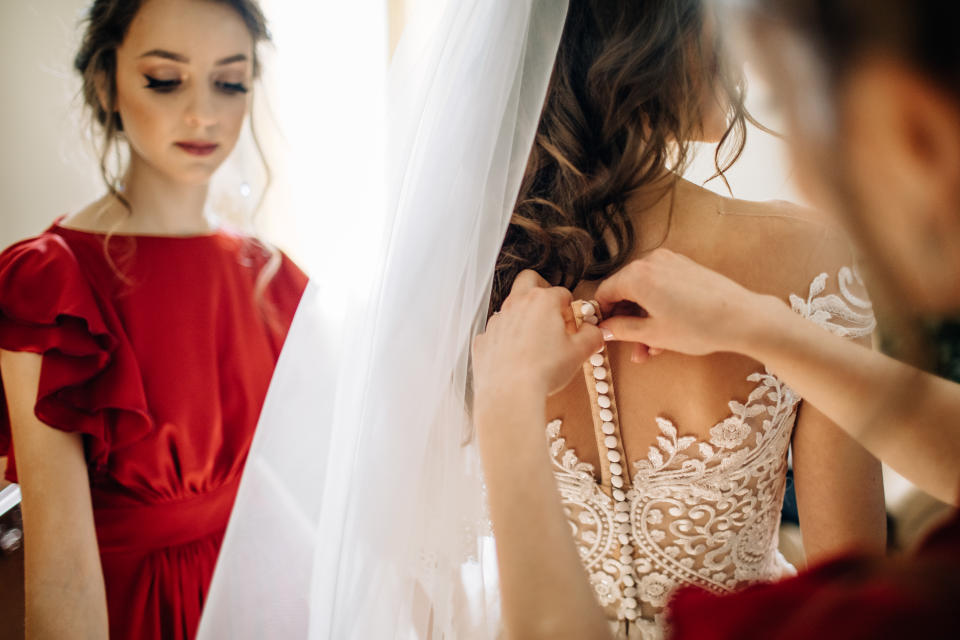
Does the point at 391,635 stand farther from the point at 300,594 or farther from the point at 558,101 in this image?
the point at 558,101

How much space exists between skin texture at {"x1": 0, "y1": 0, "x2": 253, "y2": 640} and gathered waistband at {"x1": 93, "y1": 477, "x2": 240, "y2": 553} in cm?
9

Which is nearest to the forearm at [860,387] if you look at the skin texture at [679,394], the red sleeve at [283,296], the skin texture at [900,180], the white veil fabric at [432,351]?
the skin texture at [679,394]

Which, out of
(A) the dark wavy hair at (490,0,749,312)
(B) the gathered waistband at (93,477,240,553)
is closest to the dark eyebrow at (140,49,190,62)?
(A) the dark wavy hair at (490,0,749,312)

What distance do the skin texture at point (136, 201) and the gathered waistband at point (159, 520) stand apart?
91 millimetres

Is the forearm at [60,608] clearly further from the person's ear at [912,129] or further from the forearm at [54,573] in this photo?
the person's ear at [912,129]

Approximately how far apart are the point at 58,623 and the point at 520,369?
2.13 feet

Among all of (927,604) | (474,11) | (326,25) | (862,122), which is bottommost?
(927,604)

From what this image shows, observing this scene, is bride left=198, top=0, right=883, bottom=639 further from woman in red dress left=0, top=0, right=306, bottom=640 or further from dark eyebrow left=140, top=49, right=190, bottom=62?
dark eyebrow left=140, top=49, right=190, bottom=62

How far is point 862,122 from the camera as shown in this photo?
0.34 metres

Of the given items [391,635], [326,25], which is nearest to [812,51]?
[391,635]

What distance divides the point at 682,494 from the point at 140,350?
76cm

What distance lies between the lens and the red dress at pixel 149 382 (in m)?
0.72

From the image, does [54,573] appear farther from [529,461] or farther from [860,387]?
[860,387]

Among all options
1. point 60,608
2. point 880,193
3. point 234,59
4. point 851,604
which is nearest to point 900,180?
point 880,193
